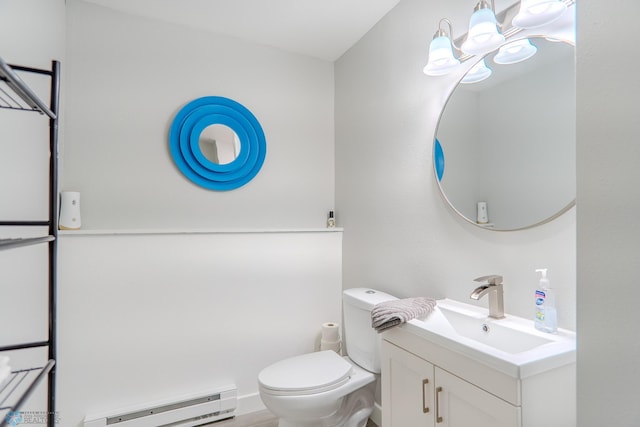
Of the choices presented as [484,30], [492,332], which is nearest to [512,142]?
[484,30]

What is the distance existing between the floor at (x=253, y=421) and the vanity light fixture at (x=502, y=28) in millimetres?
2065

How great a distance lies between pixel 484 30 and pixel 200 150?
1.68 meters

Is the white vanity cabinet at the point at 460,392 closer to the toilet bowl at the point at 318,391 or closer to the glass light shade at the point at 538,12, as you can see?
the toilet bowl at the point at 318,391

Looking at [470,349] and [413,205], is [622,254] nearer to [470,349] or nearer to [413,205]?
[470,349]

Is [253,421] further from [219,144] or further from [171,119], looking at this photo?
[171,119]

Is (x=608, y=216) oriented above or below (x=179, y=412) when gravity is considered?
above

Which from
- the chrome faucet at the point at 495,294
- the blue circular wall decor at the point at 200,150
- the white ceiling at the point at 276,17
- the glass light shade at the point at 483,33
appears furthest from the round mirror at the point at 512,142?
the blue circular wall decor at the point at 200,150


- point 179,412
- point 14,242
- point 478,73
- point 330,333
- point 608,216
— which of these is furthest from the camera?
point 330,333

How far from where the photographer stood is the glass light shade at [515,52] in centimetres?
128

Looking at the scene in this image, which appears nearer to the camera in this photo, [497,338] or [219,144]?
[497,338]

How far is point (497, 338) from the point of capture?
1.25 m

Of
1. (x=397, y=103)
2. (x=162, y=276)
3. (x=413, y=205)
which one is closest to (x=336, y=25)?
(x=397, y=103)

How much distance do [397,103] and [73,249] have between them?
193 cm

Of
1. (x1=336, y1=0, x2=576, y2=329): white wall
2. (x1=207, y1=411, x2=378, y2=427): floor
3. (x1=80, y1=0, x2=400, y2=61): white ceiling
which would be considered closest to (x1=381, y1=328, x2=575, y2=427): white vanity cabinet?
(x1=336, y1=0, x2=576, y2=329): white wall
